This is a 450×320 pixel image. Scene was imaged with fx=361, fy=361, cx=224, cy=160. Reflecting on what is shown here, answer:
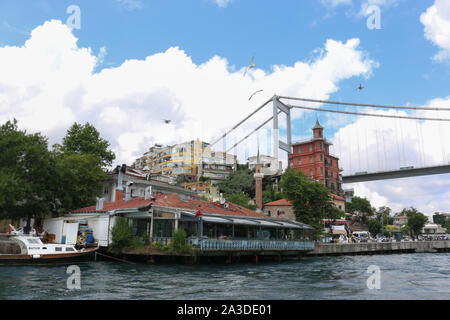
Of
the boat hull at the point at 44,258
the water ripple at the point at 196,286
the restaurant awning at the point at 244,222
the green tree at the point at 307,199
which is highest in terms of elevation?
the green tree at the point at 307,199

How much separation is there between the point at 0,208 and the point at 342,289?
29.1 meters

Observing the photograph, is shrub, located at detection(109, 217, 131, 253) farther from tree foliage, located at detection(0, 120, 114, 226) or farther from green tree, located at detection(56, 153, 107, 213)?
green tree, located at detection(56, 153, 107, 213)

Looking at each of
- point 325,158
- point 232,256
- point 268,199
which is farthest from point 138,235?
point 325,158

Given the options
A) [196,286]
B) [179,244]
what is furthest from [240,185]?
[196,286]

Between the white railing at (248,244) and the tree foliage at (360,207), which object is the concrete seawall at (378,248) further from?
Result: the tree foliage at (360,207)

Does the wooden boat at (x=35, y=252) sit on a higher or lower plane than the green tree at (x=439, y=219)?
lower

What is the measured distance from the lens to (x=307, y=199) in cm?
5056

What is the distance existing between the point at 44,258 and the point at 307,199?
35.2 metres

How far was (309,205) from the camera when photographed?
50938 millimetres

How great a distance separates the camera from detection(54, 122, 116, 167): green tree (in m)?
52.0

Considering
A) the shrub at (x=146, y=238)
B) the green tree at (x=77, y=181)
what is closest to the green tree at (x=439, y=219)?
the green tree at (x=77, y=181)

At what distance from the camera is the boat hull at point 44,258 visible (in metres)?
24.2

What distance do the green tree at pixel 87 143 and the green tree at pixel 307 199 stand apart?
2669 cm
